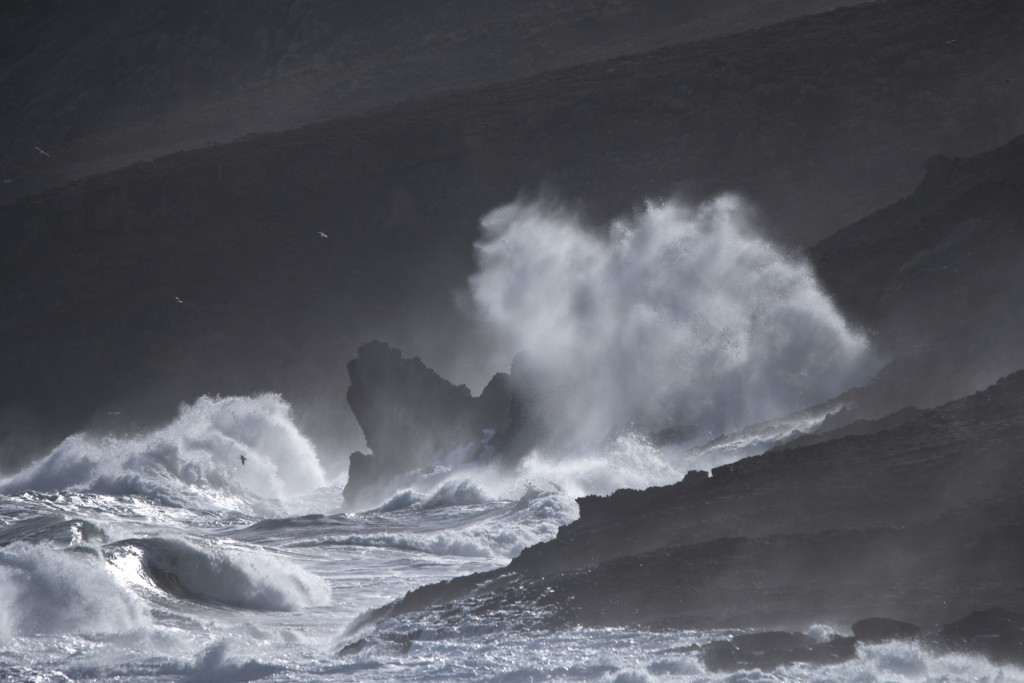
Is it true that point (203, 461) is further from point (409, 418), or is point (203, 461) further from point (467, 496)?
point (467, 496)

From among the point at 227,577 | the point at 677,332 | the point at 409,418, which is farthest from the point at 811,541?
the point at 409,418

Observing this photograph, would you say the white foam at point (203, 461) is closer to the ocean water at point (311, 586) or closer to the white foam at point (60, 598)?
the ocean water at point (311, 586)

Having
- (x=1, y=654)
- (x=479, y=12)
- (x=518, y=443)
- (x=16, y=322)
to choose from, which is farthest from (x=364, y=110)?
(x=1, y=654)

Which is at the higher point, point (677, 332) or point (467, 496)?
point (677, 332)

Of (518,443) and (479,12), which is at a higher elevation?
(479,12)

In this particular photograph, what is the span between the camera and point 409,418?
3759cm

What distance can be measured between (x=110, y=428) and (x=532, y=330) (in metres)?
13.7

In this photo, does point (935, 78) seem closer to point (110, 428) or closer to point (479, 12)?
point (110, 428)

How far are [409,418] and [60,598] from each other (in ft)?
59.6

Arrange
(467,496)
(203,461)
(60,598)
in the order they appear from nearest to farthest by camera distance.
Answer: (60,598) → (467,496) → (203,461)

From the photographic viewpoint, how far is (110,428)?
48.1 metres

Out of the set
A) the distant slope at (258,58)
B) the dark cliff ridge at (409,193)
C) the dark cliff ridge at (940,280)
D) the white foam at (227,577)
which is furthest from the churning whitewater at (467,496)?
the distant slope at (258,58)

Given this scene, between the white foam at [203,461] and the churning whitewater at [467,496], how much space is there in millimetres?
73

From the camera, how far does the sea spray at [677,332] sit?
32688mm
